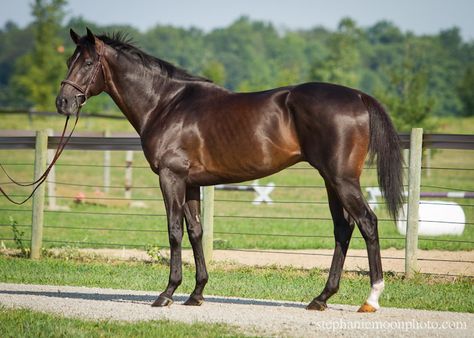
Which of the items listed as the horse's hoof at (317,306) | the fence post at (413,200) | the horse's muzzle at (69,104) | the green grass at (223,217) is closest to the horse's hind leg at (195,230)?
the horse's hoof at (317,306)

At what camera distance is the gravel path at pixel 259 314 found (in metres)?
6.70

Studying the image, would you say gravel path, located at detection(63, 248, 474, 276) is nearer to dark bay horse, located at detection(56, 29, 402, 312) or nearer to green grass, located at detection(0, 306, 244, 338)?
dark bay horse, located at detection(56, 29, 402, 312)

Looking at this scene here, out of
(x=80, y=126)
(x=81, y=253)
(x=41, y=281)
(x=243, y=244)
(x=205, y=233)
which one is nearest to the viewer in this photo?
(x=41, y=281)

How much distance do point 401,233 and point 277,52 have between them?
483 feet

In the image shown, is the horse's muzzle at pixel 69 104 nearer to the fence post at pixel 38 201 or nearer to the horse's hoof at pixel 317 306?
the horse's hoof at pixel 317 306

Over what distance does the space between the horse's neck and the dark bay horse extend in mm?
11

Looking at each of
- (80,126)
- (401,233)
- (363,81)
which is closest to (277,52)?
(363,81)

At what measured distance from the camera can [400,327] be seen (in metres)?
6.83

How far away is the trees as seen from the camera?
52406 millimetres

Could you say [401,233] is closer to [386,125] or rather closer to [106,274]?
[106,274]

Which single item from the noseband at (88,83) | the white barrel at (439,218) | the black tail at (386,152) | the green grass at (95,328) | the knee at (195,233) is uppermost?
the noseband at (88,83)

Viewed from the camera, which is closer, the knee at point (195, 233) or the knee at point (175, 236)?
the knee at point (175, 236)


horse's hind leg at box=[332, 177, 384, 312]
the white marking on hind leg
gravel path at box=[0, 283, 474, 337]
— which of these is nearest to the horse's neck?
gravel path at box=[0, 283, 474, 337]

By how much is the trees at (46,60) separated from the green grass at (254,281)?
4139 cm
